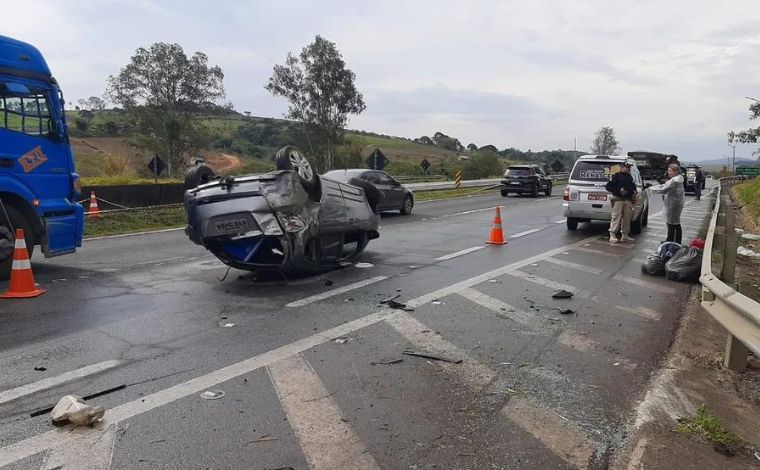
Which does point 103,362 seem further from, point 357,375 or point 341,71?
point 341,71

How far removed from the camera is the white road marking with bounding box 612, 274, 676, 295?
8.41m

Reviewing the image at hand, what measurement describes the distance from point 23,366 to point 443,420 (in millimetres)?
3473

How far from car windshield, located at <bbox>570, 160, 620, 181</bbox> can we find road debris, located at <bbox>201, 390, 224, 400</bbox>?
41.0ft

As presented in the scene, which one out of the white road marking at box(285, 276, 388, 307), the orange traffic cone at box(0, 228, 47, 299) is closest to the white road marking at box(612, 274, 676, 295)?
the white road marking at box(285, 276, 388, 307)

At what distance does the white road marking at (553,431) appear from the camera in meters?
3.53

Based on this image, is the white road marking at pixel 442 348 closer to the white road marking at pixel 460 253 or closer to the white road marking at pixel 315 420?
the white road marking at pixel 315 420

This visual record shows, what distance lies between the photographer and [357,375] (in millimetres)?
4719

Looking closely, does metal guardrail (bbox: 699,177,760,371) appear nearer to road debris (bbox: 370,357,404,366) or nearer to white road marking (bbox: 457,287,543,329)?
white road marking (bbox: 457,287,543,329)

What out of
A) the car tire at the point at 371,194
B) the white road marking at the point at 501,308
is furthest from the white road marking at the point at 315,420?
the car tire at the point at 371,194

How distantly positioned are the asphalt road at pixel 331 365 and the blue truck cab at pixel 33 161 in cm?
66

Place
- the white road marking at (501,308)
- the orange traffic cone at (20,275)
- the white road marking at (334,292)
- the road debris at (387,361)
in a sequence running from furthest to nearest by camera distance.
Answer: the orange traffic cone at (20,275), the white road marking at (334,292), the white road marking at (501,308), the road debris at (387,361)

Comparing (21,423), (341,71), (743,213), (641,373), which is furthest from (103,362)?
(341,71)

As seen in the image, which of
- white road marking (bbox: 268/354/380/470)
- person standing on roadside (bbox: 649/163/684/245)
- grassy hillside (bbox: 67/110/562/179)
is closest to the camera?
white road marking (bbox: 268/354/380/470)

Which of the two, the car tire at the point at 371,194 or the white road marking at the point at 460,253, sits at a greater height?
the car tire at the point at 371,194
